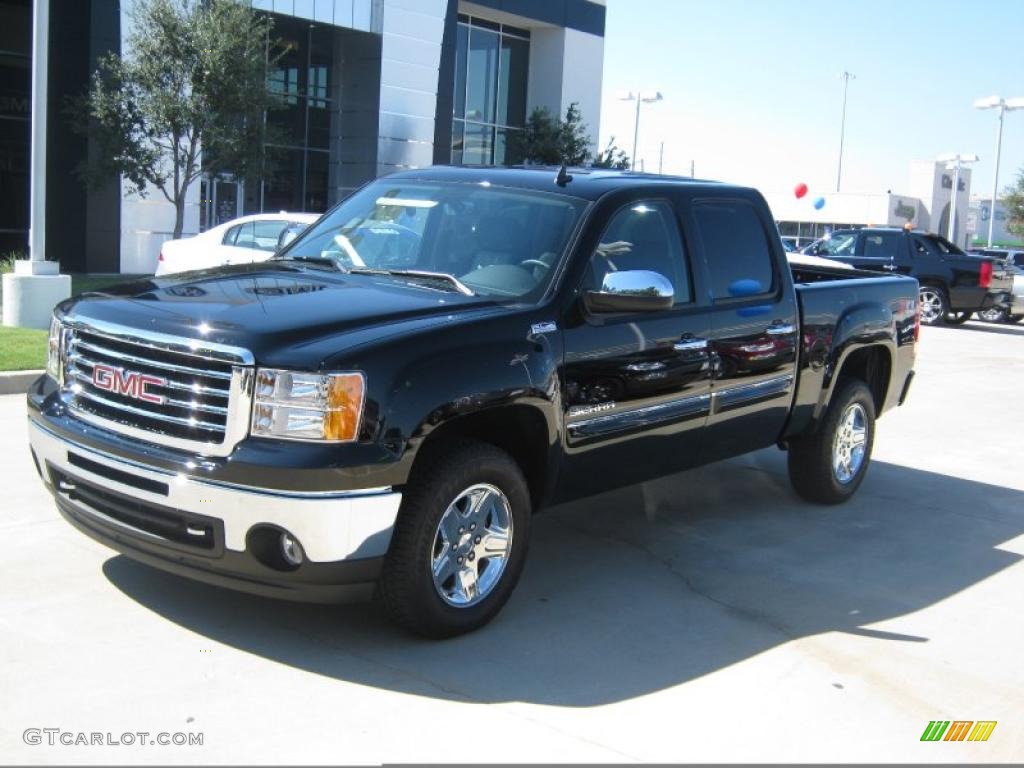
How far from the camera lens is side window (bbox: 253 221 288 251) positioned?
46.0ft

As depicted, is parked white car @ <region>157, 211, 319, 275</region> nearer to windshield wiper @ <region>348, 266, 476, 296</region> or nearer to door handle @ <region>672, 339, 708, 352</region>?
windshield wiper @ <region>348, 266, 476, 296</region>

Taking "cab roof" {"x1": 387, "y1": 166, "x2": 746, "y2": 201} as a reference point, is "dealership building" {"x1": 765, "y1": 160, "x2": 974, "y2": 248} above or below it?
above

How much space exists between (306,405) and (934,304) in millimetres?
21739

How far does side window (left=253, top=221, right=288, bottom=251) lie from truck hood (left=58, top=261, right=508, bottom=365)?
892cm

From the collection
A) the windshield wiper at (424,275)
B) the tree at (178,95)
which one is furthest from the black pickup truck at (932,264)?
the windshield wiper at (424,275)

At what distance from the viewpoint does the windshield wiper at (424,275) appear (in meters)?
5.02

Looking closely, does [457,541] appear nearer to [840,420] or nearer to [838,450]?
[840,420]

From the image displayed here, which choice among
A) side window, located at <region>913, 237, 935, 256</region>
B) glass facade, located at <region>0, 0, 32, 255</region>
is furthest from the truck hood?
glass facade, located at <region>0, 0, 32, 255</region>

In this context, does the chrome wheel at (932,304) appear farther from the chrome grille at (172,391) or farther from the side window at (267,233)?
the chrome grille at (172,391)

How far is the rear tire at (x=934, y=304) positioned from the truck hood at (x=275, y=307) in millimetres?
20464

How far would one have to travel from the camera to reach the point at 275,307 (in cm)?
447

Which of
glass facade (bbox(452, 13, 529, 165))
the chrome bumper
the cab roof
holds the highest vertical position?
glass facade (bbox(452, 13, 529, 165))

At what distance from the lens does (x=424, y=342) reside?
170 inches

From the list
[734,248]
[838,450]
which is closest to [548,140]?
[838,450]
